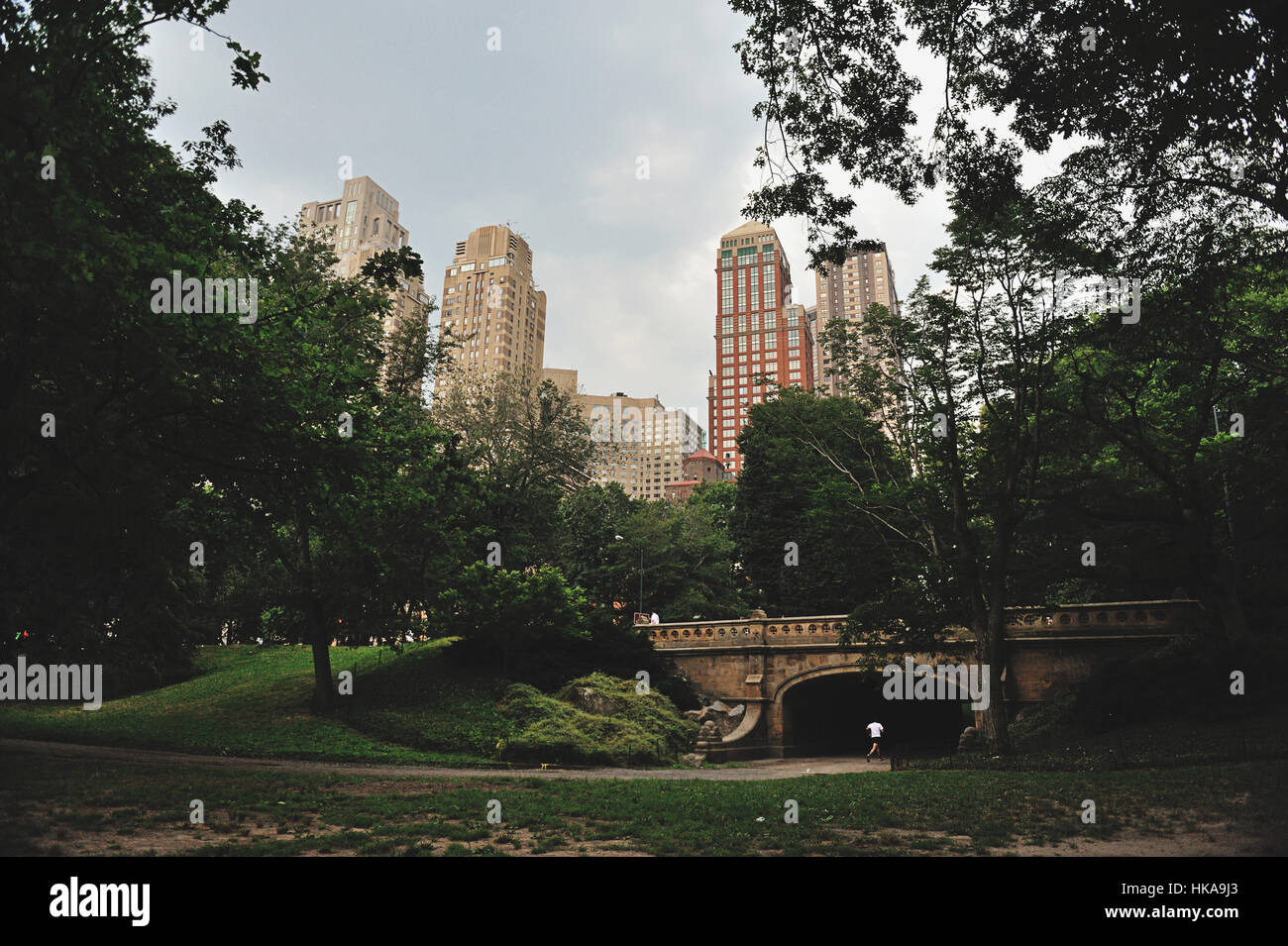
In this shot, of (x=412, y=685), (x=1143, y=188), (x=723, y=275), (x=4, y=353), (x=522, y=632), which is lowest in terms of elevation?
(x=412, y=685)

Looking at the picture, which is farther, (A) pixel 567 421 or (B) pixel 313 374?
(A) pixel 567 421

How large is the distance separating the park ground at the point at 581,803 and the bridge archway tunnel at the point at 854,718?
12.5m

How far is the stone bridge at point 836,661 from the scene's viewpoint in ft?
82.8

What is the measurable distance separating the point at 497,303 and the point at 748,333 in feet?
232

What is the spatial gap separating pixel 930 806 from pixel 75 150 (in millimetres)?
14455

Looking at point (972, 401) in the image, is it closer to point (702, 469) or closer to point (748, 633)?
point (748, 633)

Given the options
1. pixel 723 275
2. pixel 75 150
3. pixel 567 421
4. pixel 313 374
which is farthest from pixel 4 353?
pixel 723 275

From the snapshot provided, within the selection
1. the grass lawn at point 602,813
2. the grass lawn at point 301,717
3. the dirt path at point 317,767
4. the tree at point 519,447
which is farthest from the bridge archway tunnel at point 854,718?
the grass lawn at point 602,813

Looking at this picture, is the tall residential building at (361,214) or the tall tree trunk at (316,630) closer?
the tall tree trunk at (316,630)

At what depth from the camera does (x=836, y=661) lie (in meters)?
31.0

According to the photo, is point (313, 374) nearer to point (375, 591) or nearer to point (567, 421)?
point (375, 591)

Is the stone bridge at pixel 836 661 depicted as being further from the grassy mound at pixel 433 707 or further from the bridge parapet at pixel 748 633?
the grassy mound at pixel 433 707

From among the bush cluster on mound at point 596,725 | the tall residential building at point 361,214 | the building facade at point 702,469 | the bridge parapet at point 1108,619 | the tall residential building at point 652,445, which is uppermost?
the tall residential building at point 361,214
